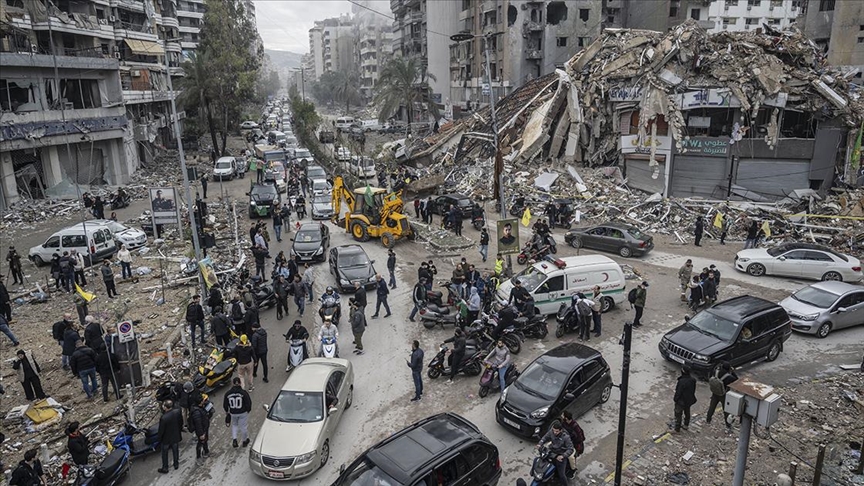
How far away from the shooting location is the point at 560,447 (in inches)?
357

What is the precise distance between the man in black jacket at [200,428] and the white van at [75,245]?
47.8 feet

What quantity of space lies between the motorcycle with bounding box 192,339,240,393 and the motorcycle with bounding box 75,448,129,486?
2.81m

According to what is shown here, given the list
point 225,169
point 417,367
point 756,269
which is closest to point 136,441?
point 417,367

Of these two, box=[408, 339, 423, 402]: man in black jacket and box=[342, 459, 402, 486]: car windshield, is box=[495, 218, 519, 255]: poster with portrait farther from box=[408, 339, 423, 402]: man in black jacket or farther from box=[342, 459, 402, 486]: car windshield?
box=[342, 459, 402, 486]: car windshield

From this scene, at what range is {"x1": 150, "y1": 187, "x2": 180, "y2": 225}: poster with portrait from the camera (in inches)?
802

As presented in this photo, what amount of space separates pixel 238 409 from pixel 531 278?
9.35 meters

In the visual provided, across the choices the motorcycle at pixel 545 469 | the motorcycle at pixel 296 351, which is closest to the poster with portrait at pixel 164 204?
the motorcycle at pixel 296 351

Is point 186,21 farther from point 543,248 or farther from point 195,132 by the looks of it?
point 543,248

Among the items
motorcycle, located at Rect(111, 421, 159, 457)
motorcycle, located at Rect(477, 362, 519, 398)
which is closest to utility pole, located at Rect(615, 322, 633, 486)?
motorcycle, located at Rect(477, 362, 519, 398)

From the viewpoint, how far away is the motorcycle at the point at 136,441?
10.4m

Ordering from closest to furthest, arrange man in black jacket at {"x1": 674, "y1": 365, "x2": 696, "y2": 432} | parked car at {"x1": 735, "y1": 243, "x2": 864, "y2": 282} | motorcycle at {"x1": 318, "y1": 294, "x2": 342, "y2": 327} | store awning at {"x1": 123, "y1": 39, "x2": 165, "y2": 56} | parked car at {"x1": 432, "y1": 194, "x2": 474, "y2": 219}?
man in black jacket at {"x1": 674, "y1": 365, "x2": 696, "y2": 432}
motorcycle at {"x1": 318, "y1": 294, "x2": 342, "y2": 327}
parked car at {"x1": 735, "y1": 243, "x2": 864, "y2": 282}
parked car at {"x1": 432, "y1": 194, "x2": 474, "y2": 219}
store awning at {"x1": 123, "y1": 39, "x2": 165, "y2": 56}

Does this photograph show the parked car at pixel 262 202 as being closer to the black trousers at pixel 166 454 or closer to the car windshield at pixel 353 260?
the car windshield at pixel 353 260

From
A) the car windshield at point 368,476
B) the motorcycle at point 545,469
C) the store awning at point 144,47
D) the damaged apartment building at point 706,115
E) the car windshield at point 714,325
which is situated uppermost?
the store awning at point 144,47

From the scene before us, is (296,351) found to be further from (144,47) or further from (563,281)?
(144,47)
